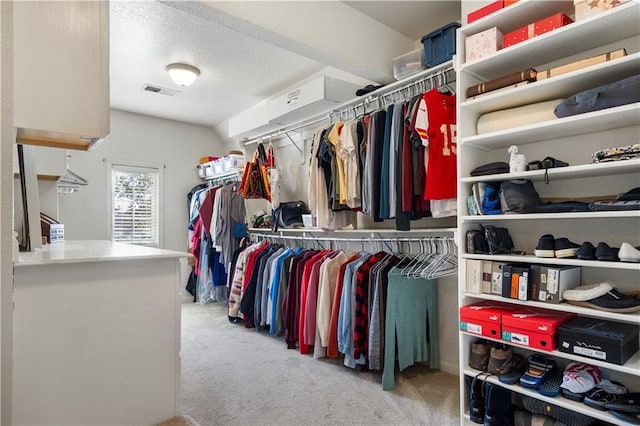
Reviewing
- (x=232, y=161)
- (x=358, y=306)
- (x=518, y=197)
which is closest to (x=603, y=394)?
(x=518, y=197)

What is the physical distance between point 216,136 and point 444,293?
4.27 metres

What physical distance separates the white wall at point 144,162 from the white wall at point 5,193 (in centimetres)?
443

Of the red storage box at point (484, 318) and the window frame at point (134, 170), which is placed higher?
the window frame at point (134, 170)

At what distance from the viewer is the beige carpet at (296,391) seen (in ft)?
6.79

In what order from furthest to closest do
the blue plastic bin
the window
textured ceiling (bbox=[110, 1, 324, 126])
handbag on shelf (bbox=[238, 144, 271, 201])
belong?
the window, handbag on shelf (bbox=[238, 144, 271, 201]), textured ceiling (bbox=[110, 1, 324, 126]), the blue plastic bin

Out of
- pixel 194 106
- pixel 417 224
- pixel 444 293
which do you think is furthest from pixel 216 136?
pixel 444 293

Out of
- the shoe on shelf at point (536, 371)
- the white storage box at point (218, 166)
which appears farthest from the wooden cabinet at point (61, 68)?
the white storage box at point (218, 166)

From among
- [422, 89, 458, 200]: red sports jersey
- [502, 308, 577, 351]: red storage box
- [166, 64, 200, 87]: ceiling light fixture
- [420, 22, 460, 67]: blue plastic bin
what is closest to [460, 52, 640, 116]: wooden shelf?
[422, 89, 458, 200]: red sports jersey

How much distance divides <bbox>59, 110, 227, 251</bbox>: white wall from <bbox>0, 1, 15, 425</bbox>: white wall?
443cm

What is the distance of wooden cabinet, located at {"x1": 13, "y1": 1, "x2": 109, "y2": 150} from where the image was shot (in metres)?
1.08

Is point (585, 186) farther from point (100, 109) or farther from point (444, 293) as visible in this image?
point (100, 109)

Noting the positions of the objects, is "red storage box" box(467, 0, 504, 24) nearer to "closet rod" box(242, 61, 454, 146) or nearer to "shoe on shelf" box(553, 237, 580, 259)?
"closet rod" box(242, 61, 454, 146)

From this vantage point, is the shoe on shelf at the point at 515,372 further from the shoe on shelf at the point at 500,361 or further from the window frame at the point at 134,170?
the window frame at the point at 134,170

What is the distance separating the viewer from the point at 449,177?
84.5 inches
